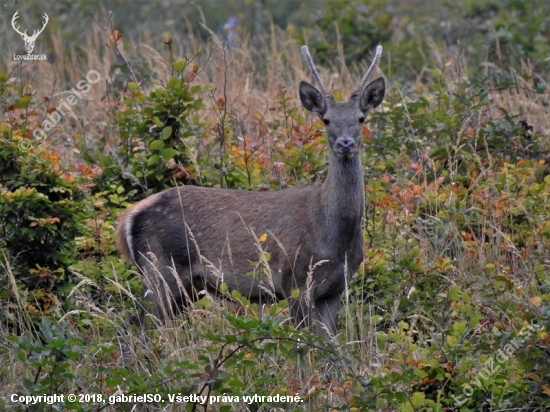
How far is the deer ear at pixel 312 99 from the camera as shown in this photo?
816cm

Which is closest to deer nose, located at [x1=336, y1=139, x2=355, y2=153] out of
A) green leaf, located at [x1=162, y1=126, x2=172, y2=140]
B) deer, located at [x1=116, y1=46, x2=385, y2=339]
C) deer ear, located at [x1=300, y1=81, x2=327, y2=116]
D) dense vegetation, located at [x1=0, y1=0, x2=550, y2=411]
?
deer, located at [x1=116, y1=46, x2=385, y2=339]

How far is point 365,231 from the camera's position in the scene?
8.59m

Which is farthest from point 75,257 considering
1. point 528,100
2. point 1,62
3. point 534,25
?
point 534,25

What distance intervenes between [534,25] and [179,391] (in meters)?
9.25

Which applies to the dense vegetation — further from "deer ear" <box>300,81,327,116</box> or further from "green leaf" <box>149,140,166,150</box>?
"deer ear" <box>300,81,327,116</box>

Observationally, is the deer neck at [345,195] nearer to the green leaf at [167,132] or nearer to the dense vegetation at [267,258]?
the dense vegetation at [267,258]

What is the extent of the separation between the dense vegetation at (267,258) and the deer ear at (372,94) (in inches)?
25.5

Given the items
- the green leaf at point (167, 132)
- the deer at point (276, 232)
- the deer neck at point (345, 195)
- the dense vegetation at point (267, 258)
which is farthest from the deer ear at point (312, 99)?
the green leaf at point (167, 132)

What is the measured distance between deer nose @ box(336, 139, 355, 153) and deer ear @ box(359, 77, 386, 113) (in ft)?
1.85

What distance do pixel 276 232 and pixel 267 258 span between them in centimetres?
107

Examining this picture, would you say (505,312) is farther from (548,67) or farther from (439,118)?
(548,67)

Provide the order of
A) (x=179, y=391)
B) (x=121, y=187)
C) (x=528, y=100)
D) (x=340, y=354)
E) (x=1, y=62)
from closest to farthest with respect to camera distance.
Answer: (x=179, y=391) < (x=340, y=354) < (x=121, y=187) < (x=528, y=100) < (x=1, y=62)

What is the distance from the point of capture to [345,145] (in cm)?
768

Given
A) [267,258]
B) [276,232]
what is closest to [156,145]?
[276,232]
